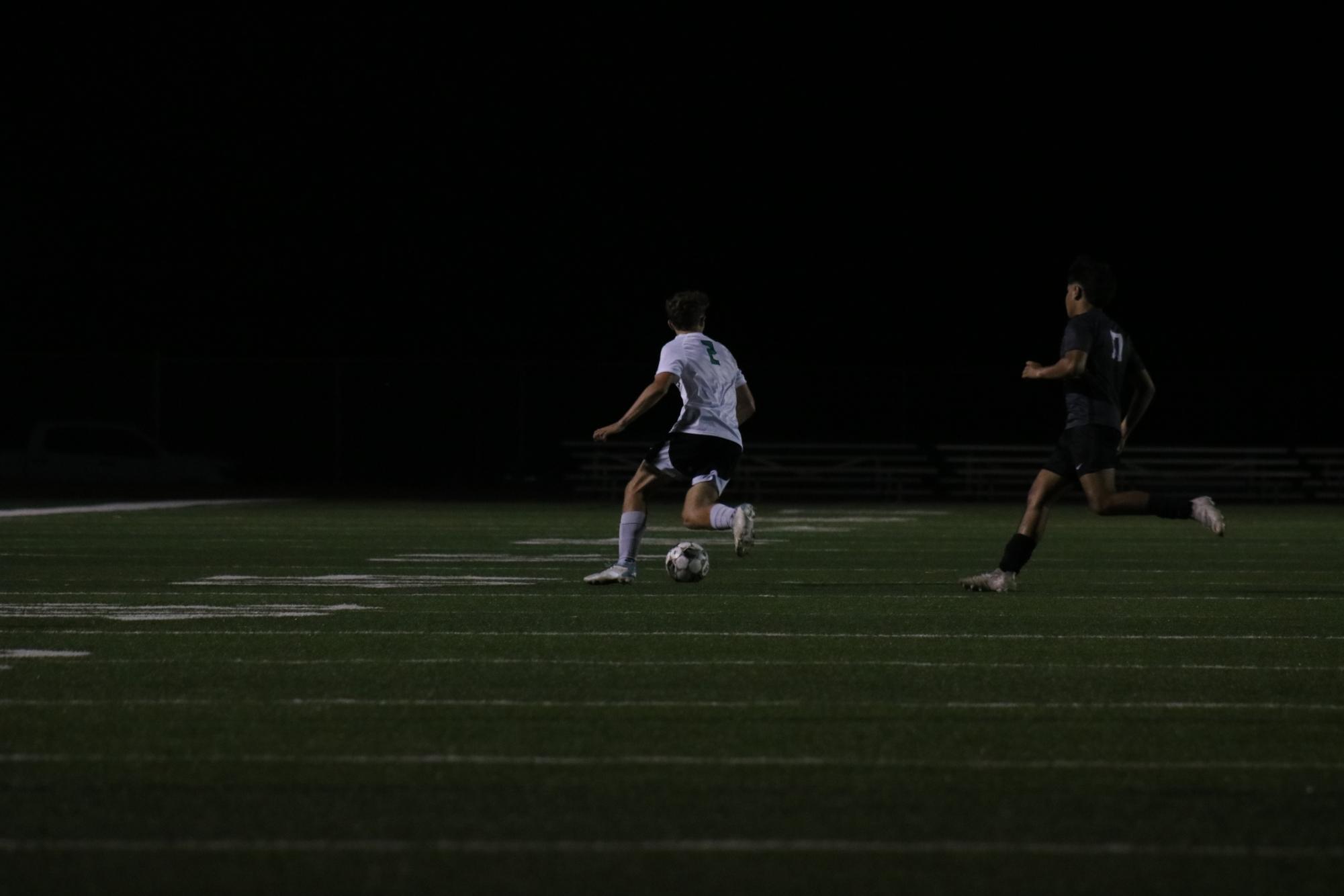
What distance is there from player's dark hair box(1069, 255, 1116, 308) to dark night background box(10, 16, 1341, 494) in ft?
96.5

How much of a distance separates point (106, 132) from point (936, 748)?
131 feet

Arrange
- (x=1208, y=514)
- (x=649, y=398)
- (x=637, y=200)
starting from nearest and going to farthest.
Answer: (x=1208, y=514) → (x=649, y=398) → (x=637, y=200)

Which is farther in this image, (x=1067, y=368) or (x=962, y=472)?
(x=962, y=472)

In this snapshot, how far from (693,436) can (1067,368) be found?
2.33 metres

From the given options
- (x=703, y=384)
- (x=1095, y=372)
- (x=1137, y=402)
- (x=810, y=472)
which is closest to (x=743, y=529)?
(x=703, y=384)

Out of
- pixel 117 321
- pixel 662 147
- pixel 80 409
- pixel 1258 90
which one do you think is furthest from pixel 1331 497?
Result: pixel 117 321

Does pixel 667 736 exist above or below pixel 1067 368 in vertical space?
below

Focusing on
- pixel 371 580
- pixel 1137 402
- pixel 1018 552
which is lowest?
pixel 371 580

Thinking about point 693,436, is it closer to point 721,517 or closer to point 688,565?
point 721,517

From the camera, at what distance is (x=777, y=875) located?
14.3 ft

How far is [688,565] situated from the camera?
12.3m

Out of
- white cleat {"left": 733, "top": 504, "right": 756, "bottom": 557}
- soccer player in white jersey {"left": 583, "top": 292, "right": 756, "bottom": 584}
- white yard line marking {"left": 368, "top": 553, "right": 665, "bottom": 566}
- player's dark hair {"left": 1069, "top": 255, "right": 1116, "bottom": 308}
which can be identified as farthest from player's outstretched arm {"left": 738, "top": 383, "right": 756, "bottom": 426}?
white yard line marking {"left": 368, "top": 553, "right": 665, "bottom": 566}

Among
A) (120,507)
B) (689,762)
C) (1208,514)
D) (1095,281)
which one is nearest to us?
(689,762)

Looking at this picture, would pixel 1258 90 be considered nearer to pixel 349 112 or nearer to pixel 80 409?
pixel 349 112
